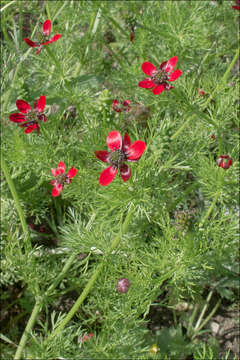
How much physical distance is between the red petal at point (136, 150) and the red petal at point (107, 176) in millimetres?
75

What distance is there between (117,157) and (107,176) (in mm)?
76

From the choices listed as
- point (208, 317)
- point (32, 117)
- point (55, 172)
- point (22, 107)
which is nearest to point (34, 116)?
point (32, 117)

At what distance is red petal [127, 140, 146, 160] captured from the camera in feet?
3.89

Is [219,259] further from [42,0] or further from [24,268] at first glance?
[42,0]

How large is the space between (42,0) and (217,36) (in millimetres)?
1553

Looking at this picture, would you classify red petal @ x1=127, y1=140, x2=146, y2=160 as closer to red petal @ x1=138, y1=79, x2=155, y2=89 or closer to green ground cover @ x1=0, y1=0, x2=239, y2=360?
green ground cover @ x1=0, y1=0, x2=239, y2=360

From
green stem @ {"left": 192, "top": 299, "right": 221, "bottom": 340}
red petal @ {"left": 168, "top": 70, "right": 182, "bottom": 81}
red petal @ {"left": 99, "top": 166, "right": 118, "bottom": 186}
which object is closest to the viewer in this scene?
red petal @ {"left": 99, "top": 166, "right": 118, "bottom": 186}

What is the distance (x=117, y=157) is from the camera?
4.02 feet

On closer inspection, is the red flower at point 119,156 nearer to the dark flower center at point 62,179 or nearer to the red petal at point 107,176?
the red petal at point 107,176

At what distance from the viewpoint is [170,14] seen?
2141mm

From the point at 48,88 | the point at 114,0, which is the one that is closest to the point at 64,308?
the point at 48,88

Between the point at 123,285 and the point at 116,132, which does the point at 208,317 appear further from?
the point at 116,132

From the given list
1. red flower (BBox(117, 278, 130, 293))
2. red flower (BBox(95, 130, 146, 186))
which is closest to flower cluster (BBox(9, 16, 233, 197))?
red flower (BBox(95, 130, 146, 186))

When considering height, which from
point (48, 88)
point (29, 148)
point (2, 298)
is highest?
point (48, 88)
